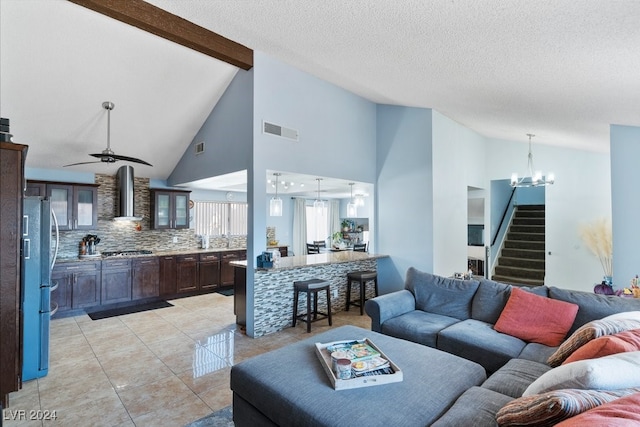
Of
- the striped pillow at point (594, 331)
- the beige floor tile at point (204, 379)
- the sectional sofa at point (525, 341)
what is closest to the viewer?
the sectional sofa at point (525, 341)

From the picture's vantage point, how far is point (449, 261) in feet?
18.6

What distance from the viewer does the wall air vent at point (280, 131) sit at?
4.37m

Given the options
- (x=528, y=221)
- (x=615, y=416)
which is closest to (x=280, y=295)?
(x=615, y=416)

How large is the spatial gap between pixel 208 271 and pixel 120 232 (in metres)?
1.78

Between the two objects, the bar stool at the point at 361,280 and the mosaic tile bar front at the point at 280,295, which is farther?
the bar stool at the point at 361,280

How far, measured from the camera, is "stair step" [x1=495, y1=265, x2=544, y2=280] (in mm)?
7023

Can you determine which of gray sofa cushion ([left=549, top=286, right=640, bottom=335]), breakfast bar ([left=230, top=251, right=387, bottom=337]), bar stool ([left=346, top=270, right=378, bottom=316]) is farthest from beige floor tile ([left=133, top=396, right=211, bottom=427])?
gray sofa cushion ([left=549, top=286, right=640, bottom=335])

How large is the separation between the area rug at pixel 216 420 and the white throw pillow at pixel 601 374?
2103 millimetres

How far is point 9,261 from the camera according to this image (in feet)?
8.61

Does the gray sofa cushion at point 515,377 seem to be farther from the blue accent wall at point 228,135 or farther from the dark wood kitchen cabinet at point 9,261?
the dark wood kitchen cabinet at point 9,261

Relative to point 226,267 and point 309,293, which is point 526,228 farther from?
point 226,267

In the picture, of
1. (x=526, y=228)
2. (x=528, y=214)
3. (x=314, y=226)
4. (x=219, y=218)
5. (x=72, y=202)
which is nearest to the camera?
(x=72, y=202)

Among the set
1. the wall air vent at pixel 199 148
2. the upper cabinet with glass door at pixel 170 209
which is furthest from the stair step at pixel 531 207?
the upper cabinet with glass door at pixel 170 209

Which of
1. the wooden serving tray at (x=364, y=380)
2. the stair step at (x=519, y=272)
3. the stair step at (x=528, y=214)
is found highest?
the stair step at (x=528, y=214)
